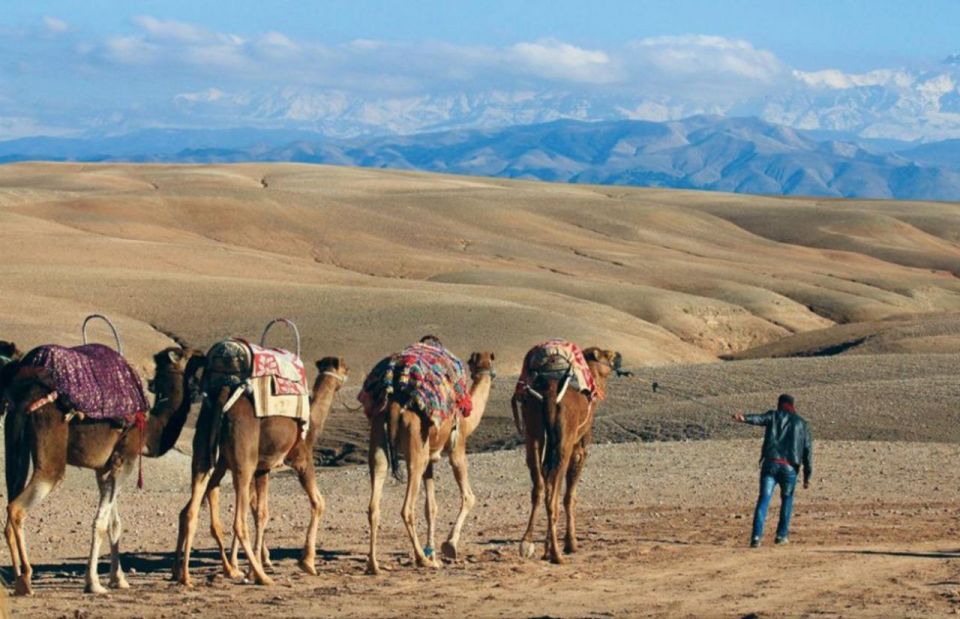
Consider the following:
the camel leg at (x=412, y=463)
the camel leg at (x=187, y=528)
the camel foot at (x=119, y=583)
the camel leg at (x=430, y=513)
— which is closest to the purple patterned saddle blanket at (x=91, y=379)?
the camel leg at (x=187, y=528)

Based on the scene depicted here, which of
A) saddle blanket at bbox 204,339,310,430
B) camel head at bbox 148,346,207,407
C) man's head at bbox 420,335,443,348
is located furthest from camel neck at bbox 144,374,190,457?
man's head at bbox 420,335,443,348

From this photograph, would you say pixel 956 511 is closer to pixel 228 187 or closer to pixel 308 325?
pixel 308 325

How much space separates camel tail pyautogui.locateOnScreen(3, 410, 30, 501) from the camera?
1298 cm

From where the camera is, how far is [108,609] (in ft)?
41.2

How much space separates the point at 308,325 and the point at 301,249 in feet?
99.1

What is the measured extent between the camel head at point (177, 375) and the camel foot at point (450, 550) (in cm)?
283

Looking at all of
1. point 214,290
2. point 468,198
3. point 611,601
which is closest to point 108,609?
point 611,601

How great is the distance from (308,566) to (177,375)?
2057mm

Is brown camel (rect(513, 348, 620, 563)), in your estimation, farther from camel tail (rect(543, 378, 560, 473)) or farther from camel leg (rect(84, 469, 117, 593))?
camel leg (rect(84, 469, 117, 593))

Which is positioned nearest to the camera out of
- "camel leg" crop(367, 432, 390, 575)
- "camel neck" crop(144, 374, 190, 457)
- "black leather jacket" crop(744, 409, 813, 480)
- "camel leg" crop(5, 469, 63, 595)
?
"camel leg" crop(5, 469, 63, 595)

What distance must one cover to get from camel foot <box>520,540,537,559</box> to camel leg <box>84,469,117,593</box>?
13.2 feet

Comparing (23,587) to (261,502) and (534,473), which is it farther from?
(534,473)

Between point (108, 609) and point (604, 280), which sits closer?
point (108, 609)

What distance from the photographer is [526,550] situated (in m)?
15.5
